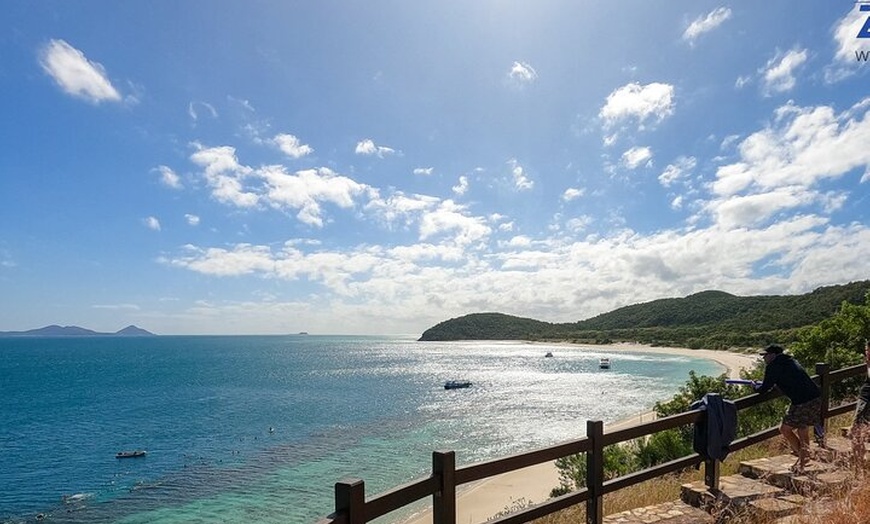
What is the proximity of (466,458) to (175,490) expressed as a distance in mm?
16575

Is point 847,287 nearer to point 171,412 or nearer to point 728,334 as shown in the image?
point 728,334

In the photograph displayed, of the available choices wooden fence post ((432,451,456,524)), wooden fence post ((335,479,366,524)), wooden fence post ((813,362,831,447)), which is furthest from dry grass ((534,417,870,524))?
wooden fence post ((335,479,366,524))

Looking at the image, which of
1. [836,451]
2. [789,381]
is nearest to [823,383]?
[836,451]

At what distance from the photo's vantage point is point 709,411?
6145 millimetres

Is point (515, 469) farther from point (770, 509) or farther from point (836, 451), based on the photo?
point (836, 451)

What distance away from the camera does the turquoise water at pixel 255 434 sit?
24891mm

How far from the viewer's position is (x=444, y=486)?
3.84m

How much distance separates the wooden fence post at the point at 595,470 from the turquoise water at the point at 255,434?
1805 cm

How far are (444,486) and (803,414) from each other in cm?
565

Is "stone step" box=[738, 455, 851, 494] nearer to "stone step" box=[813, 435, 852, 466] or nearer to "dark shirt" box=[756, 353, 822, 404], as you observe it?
"stone step" box=[813, 435, 852, 466]

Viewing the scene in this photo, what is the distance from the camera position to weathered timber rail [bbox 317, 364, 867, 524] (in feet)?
10.0

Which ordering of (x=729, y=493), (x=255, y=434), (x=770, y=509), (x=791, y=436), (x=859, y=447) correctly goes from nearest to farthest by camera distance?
(x=770, y=509) < (x=859, y=447) < (x=729, y=493) < (x=791, y=436) < (x=255, y=434)

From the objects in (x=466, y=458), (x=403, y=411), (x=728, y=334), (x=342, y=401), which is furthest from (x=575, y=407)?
(x=728, y=334)

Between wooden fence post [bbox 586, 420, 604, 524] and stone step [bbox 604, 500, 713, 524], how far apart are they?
943mm
